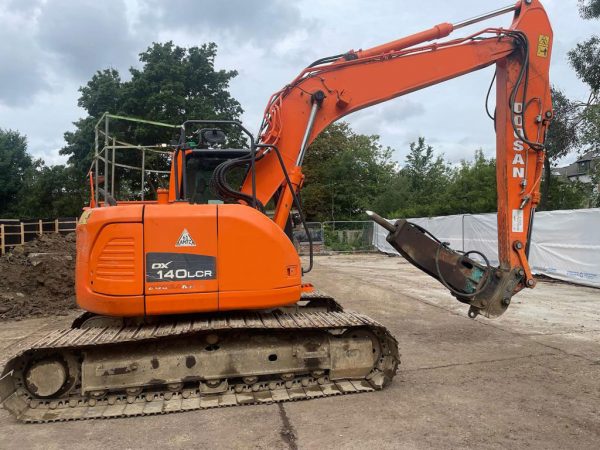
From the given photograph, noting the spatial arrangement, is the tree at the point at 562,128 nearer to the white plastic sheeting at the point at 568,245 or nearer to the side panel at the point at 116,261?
the white plastic sheeting at the point at 568,245

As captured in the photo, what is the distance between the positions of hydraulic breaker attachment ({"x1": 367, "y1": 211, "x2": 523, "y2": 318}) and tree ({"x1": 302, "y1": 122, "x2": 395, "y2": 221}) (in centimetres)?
3259

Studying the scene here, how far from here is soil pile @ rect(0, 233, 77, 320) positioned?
9891mm

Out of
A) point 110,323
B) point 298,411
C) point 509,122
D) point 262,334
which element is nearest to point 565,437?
point 298,411

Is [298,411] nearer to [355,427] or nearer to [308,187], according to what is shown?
[355,427]

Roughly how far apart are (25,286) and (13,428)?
751 cm

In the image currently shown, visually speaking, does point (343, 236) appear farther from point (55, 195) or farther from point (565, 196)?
point (55, 195)

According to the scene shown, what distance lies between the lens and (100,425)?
4312 mm

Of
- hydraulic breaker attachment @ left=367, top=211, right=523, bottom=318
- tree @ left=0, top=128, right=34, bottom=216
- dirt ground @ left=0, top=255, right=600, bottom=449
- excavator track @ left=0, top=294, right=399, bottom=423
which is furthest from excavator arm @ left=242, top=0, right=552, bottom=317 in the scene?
tree @ left=0, top=128, right=34, bottom=216

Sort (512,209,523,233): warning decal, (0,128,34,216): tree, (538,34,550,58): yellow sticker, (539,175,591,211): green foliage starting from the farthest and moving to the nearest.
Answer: (0,128,34,216): tree, (539,175,591,211): green foliage, (538,34,550,58): yellow sticker, (512,209,523,233): warning decal

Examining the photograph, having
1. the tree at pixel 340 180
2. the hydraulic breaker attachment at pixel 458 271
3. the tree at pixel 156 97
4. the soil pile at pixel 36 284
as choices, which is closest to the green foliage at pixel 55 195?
the tree at pixel 156 97

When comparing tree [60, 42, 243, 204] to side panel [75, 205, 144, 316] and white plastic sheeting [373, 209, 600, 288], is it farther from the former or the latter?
side panel [75, 205, 144, 316]

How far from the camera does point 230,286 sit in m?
4.71

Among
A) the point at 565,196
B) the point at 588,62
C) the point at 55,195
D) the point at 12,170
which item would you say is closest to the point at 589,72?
the point at 588,62

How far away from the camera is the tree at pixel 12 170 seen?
43062mm
